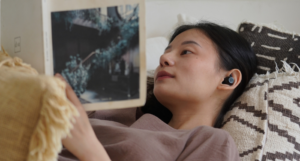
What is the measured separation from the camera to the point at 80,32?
608mm

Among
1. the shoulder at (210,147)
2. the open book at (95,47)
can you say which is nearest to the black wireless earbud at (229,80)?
the shoulder at (210,147)

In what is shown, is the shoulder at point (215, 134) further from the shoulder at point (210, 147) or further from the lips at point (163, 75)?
the lips at point (163, 75)

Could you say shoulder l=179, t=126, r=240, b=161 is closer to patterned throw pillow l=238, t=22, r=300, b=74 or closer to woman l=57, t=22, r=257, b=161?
woman l=57, t=22, r=257, b=161

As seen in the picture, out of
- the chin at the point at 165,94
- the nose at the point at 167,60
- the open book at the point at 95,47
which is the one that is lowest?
the chin at the point at 165,94

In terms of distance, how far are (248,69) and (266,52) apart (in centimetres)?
11

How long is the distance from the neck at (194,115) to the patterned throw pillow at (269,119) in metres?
0.06

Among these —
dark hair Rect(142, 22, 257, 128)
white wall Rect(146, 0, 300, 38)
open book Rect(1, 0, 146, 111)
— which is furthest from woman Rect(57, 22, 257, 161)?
white wall Rect(146, 0, 300, 38)

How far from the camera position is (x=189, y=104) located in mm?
1037

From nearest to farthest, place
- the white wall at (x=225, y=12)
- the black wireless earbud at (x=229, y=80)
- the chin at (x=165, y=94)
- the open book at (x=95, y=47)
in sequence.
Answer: the open book at (x=95, y=47), the chin at (x=165, y=94), the black wireless earbud at (x=229, y=80), the white wall at (x=225, y=12)

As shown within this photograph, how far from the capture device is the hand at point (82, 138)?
1.86 feet

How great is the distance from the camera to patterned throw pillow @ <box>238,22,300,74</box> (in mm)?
1113

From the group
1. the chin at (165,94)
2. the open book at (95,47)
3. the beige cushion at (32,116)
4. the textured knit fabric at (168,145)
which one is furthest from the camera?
the chin at (165,94)

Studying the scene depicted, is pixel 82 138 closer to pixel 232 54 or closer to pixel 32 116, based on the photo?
pixel 32 116

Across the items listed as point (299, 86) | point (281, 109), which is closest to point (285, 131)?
point (281, 109)
